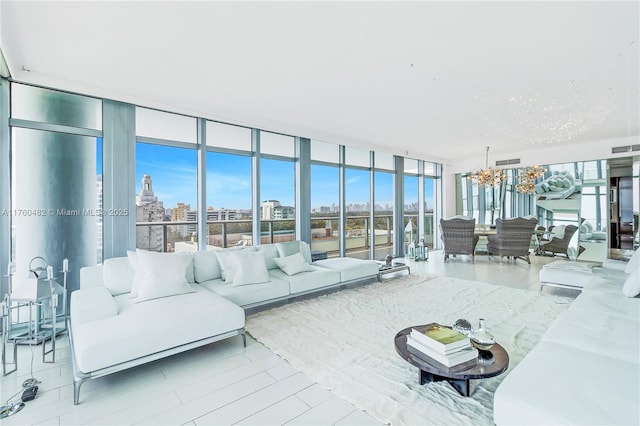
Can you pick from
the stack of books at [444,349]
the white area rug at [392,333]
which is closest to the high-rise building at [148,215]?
the white area rug at [392,333]

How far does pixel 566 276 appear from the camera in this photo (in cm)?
414

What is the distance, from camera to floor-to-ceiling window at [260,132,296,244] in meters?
5.44

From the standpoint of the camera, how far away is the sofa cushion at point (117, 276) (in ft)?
10.4

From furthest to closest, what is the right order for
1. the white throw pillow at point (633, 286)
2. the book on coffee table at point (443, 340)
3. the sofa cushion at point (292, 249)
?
1. the sofa cushion at point (292, 249)
2. the white throw pillow at point (633, 286)
3. the book on coffee table at point (443, 340)

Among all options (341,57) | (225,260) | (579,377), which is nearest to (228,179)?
(225,260)

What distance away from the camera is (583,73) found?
344 cm

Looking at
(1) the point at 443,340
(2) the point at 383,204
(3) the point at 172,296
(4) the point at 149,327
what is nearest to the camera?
(1) the point at 443,340

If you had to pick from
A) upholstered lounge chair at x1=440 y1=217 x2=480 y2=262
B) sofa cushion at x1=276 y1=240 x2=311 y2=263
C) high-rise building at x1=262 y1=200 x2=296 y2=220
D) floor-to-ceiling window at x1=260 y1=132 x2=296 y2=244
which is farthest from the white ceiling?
upholstered lounge chair at x1=440 y1=217 x2=480 y2=262

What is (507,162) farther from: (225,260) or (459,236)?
(225,260)

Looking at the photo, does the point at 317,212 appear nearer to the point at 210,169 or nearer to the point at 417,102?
the point at 210,169

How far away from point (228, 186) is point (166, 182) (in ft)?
3.09

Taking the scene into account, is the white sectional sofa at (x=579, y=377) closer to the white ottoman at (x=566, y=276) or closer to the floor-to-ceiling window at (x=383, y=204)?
the white ottoman at (x=566, y=276)

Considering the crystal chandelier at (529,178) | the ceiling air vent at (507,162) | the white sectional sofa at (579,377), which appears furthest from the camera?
the ceiling air vent at (507,162)

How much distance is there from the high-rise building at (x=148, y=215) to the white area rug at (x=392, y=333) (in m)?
2.04
